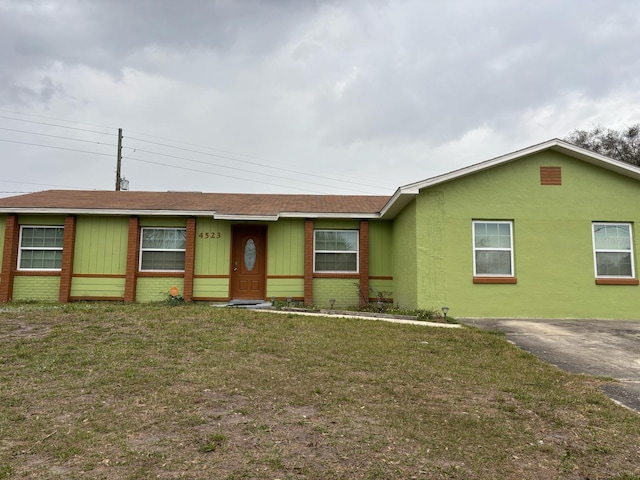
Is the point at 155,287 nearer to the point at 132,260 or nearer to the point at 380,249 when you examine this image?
the point at 132,260

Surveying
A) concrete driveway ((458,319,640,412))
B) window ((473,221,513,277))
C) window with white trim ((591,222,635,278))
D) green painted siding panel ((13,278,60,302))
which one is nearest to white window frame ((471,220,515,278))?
window ((473,221,513,277))

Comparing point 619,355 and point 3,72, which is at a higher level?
point 3,72

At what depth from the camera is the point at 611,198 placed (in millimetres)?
11227

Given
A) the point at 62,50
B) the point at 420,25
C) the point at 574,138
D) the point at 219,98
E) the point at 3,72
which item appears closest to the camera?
the point at 420,25

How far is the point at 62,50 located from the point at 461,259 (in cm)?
1487

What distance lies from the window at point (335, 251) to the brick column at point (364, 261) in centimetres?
24

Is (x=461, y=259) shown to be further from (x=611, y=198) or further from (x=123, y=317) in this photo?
(x=123, y=317)

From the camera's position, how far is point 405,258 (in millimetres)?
11992

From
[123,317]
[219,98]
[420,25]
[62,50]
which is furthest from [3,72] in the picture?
[420,25]

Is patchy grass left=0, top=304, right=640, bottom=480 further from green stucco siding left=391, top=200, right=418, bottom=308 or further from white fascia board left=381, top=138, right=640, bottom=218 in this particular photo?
white fascia board left=381, top=138, right=640, bottom=218

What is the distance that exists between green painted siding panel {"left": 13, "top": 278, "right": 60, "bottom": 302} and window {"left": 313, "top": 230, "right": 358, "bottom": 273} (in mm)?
8436

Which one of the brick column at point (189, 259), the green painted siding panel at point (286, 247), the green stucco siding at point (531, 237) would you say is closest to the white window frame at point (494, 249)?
the green stucco siding at point (531, 237)

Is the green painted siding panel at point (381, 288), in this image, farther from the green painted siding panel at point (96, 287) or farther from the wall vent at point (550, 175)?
the green painted siding panel at point (96, 287)

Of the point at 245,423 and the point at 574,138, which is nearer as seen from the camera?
the point at 245,423
